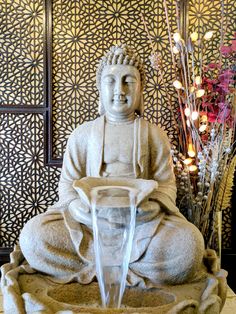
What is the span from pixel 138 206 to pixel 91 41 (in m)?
1.51

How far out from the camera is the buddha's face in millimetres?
1966

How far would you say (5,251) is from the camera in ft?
9.22

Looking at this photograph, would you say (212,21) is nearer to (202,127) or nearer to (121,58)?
(202,127)

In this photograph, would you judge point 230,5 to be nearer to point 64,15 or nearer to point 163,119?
point 163,119

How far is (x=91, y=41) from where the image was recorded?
275 cm

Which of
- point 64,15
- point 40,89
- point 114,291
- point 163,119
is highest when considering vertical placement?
point 64,15

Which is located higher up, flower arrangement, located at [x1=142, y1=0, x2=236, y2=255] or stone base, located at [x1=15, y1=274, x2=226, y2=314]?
flower arrangement, located at [x1=142, y1=0, x2=236, y2=255]

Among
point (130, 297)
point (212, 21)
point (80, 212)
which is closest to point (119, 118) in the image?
point (80, 212)

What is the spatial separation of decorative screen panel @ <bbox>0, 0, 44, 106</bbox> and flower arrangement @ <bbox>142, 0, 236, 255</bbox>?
83cm

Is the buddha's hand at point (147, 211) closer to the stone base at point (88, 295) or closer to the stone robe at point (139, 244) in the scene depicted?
the stone robe at point (139, 244)

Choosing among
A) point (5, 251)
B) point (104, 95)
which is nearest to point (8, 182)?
point (5, 251)

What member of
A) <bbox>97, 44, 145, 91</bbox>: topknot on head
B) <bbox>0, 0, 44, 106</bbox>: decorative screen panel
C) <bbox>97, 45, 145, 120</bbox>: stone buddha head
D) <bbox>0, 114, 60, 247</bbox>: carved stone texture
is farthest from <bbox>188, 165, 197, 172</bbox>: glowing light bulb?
<bbox>0, 0, 44, 106</bbox>: decorative screen panel

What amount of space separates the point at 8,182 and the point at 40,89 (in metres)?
0.69

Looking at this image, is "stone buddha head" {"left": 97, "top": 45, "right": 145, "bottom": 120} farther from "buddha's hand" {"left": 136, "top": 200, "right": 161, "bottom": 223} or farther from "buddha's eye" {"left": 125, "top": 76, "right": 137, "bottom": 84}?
"buddha's hand" {"left": 136, "top": 200, "right": 161, "bottom": 223}
